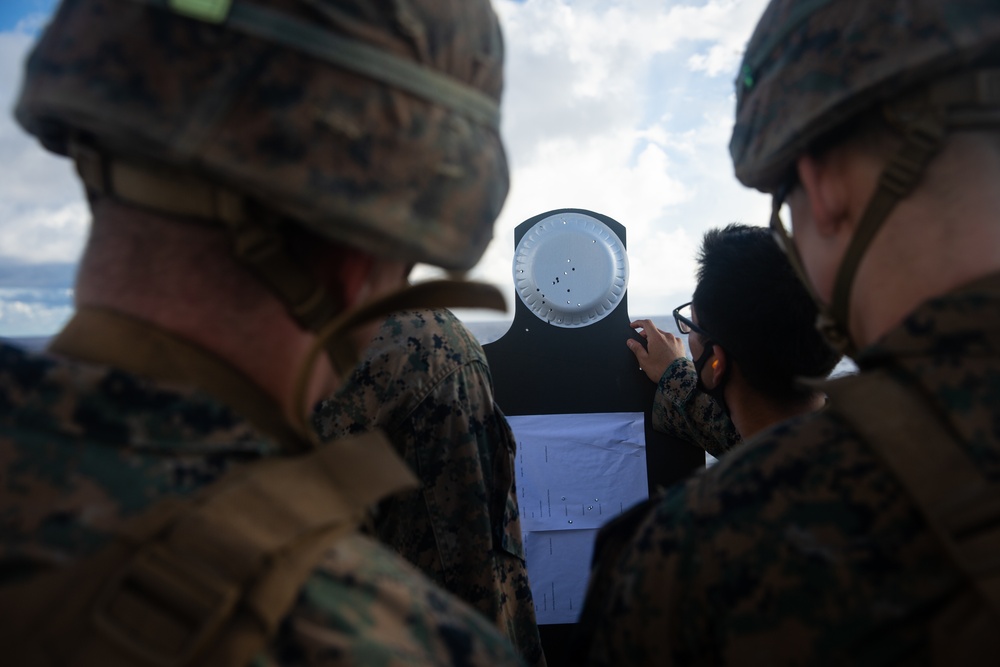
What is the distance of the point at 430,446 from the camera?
230 centimetres

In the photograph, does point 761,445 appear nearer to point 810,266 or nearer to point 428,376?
point 810,266

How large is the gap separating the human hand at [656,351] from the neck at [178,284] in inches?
85.5

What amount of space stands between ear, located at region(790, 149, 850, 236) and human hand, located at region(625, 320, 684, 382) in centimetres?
154

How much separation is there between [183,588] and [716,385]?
2.25 metres

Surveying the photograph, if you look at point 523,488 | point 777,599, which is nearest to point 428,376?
point 523,488

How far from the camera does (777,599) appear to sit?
1121 millimetres

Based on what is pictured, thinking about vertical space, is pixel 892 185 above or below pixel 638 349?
above

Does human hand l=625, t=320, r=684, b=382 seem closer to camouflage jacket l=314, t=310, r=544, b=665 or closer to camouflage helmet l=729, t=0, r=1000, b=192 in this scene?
camouflage jacket l=314, t=310, r=544, b=665

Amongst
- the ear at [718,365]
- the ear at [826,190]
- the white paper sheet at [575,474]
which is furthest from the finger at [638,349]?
the ear at [826,190]

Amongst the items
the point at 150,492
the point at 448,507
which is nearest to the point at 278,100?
the point at 150,492

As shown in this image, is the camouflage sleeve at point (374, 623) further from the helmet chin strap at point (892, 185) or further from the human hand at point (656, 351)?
the human hand at point (656, 351)

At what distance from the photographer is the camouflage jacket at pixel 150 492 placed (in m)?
0.80

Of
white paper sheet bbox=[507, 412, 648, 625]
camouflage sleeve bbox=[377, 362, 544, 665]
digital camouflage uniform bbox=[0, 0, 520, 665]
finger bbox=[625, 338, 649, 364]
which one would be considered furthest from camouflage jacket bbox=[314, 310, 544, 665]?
digital camouflage uniform bbox=[0, 0, 520, 665]

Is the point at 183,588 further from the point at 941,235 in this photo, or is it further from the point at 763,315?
the point at 763,315
